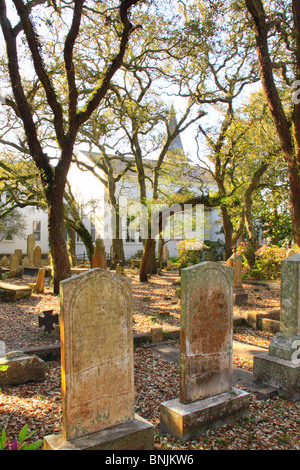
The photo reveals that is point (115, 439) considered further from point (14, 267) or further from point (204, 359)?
point (14, 267)

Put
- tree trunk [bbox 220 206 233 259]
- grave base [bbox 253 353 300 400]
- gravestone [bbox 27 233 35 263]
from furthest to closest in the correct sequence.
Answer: gravestone [bbox 27 233 35 263], tree trunk [bbox 220 206 233 259], grave base [bbox 253 353 300 400]

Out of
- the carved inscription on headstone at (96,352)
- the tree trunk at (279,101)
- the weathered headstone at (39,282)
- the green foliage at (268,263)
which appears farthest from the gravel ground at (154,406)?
the green foliage at (268,263)

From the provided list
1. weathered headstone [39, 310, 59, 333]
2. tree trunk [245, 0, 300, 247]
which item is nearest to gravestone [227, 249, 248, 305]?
tree trunk [245, 0, 300, 247]

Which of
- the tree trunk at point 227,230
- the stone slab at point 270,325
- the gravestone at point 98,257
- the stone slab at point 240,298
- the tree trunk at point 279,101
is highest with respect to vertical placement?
the tree trunk at point 279,101

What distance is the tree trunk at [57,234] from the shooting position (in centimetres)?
1022

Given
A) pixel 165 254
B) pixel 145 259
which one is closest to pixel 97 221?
pixel 165 254

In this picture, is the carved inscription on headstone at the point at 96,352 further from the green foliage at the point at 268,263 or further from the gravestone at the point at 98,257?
the green foliage at the point at 268,263

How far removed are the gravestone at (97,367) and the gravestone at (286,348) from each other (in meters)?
2.29

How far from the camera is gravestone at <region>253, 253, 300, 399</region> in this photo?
4836 millimetres

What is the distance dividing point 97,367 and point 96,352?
147 millimetres

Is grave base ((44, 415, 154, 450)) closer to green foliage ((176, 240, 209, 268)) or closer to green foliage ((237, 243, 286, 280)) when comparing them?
green foliage ((176, 240, 209, 268))

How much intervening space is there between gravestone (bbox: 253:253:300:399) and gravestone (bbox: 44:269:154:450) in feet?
7.53

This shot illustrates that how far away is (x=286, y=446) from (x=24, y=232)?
28.9 metres

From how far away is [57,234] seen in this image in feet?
34.1
